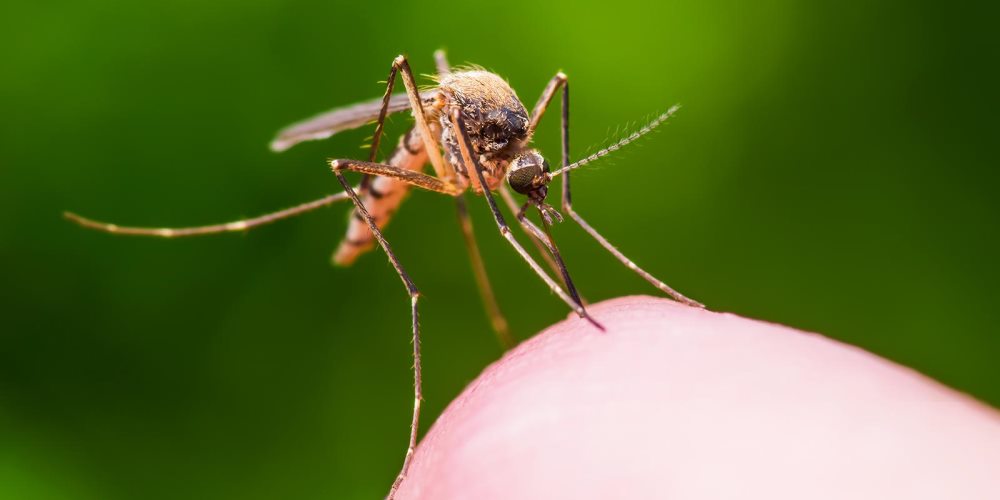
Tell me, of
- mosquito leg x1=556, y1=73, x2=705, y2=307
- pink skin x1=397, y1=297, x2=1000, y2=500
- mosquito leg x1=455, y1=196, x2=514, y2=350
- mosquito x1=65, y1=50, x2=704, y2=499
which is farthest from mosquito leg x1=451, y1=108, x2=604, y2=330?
pink skin x1=397, y1=297, x2=1000, y2=500

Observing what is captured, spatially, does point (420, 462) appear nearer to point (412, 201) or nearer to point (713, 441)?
point (713, 441)

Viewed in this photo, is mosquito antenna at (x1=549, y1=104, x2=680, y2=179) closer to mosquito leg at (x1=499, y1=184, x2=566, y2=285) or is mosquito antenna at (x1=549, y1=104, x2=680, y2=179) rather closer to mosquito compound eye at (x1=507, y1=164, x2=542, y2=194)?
mosquito compound eye at (x1=507, y1=164, x2=542, y2=194)

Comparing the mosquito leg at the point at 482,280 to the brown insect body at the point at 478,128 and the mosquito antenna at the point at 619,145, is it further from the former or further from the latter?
the mosquito antenna at the point at 619,145

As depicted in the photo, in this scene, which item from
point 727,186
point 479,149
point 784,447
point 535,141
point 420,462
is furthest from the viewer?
point 535,141

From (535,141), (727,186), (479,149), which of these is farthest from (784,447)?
(535,141)

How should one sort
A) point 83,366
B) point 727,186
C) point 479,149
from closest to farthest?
point 83,366, point 479,149, point 727,186

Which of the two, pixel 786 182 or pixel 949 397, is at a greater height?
pixel 949 397

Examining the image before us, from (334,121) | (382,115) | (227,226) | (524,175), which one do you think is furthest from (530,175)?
(227,226)

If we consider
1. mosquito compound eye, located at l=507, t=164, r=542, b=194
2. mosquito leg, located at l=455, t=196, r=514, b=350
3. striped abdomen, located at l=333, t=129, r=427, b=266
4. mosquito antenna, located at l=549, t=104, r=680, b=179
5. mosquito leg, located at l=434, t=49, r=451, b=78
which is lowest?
mosquito leg, located at l=455, t=196, r=514, b=350
